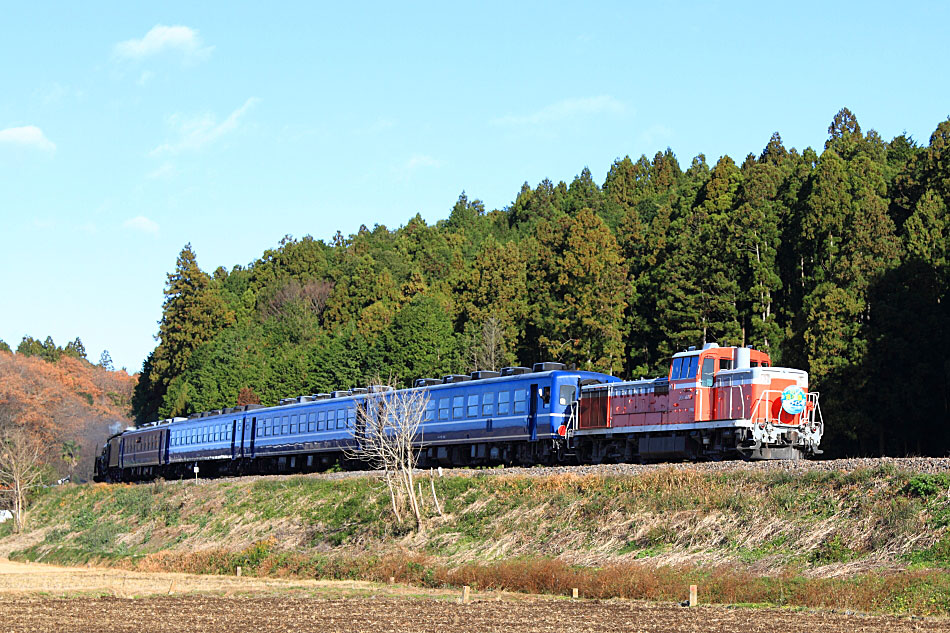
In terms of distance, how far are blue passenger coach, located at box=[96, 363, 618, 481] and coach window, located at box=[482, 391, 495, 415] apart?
0.13 ft

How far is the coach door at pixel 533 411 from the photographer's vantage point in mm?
40781

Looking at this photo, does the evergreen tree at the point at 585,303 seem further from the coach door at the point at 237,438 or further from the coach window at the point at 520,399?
the coach window at the point at 520,399

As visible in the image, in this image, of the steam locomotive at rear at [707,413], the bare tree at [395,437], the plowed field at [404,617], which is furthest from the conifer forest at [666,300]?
the plowed field at [404,617]

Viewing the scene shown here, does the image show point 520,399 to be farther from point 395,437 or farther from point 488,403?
point 395,437

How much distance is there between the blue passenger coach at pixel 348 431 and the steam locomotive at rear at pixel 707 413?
1.99 m

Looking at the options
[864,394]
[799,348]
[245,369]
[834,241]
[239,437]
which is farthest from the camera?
[245,369]

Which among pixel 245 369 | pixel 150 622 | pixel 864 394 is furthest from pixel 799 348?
pixel 245 369

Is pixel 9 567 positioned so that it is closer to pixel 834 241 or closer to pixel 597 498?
pixel 597 498

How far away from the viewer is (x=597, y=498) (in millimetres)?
33125

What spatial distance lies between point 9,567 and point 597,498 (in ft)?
102

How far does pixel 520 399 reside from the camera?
1638 inches

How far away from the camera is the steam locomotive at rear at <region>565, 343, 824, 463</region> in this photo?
33.3m

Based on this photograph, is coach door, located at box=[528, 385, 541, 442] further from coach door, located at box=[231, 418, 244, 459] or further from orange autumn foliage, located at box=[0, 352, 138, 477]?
orange autumn foliage, located at box=[0, 352, 138, 477]

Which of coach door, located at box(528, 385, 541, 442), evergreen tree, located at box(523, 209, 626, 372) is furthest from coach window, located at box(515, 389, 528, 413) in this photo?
evergreen tree, located at box(523, 209, 626, 372)
